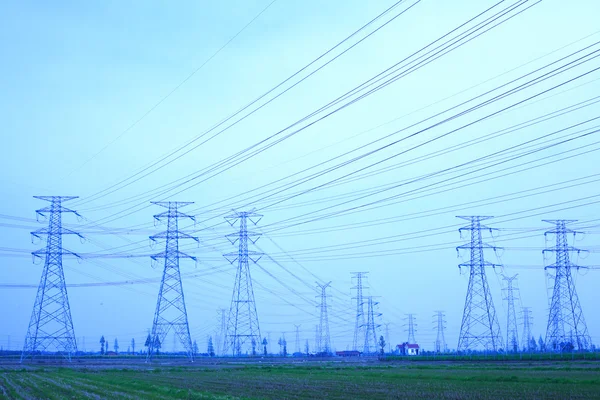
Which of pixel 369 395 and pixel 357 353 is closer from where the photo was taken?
pixel 369 395

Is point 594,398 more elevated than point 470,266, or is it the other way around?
point 470,266

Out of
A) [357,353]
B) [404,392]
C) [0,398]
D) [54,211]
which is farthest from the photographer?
[357,353]

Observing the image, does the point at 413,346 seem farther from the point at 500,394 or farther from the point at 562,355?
the point at 500,394

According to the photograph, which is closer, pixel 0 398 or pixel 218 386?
pixel 0 398

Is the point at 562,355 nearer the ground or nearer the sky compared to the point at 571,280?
nearer the ground

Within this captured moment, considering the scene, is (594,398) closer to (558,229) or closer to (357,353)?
(558,229)

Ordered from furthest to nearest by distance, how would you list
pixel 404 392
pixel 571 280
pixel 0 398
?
1. pixel 571 280
2. pixel 404 392
3. pixel 0 398

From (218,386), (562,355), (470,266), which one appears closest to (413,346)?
(562,355)

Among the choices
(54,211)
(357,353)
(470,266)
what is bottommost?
(357,353)

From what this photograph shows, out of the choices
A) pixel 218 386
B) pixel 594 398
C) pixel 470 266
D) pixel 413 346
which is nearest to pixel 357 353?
pixel 413 346

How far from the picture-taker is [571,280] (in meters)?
65.3

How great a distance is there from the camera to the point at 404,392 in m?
29.1

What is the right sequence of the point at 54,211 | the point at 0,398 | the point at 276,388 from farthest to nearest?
1. the point at 54,211
2. the point at 276,388
3. the point at 0,398

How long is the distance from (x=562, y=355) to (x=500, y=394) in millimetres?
51913
